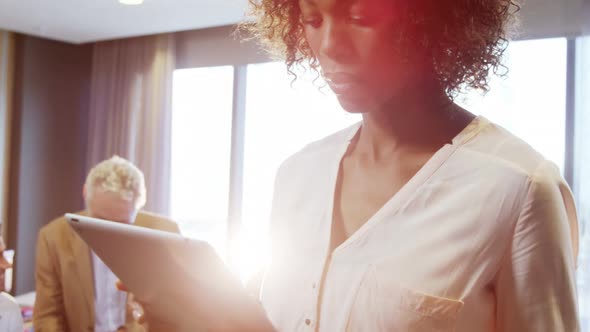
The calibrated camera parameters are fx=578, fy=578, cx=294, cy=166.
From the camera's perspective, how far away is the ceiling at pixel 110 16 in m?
3.85

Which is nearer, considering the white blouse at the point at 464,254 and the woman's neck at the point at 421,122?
the white blouse at the point at 464,254

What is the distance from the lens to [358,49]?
0.72 m

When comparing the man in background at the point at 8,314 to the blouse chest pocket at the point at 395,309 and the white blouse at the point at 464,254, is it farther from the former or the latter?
the blouse chest pocket at the point at 395,309

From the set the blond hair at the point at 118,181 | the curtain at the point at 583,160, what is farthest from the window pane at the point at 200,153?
the curtain at the point at 583,160

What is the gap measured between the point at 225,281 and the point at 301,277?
17cm

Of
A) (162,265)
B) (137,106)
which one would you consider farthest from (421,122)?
(137,106)

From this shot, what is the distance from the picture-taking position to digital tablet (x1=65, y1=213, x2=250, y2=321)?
704mm

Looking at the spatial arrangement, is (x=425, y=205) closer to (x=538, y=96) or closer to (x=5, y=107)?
(x=538, y=96)

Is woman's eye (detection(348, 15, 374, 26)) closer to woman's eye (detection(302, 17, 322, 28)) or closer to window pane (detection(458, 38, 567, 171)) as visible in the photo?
woman's eye (detection(302, 17, 322, 28))

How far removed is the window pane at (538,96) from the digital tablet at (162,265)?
284cm

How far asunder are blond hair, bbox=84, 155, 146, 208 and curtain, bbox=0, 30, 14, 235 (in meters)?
→ 2.73

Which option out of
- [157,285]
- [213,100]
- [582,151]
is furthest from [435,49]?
[213,100]

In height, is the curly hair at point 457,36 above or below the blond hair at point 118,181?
above

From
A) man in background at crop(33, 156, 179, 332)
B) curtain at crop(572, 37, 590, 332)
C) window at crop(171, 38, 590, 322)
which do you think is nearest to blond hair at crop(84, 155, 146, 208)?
man in background at crop(33, 156, 179, 332)
